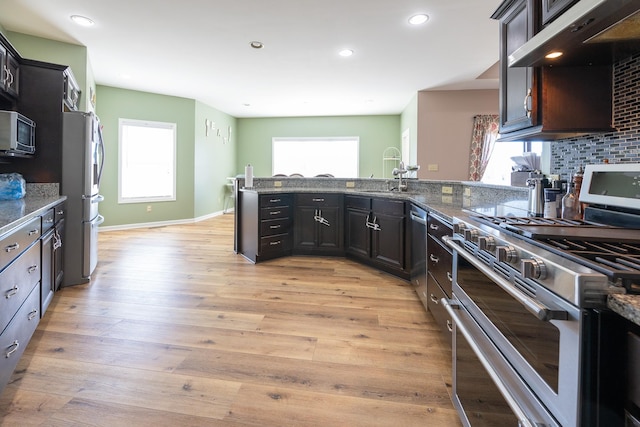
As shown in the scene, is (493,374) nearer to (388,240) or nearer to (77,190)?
(388,240)

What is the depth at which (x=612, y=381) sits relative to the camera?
1.90 feet

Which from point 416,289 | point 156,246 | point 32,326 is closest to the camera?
point 32,326

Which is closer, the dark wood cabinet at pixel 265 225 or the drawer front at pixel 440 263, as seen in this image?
the drawer front at pixel 440 263

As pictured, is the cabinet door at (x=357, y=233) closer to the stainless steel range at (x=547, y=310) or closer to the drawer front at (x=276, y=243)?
the drawer front at (x=276, y=243)

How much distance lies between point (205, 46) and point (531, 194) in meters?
3.99

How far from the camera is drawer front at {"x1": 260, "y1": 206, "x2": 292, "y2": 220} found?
3799 millimetres

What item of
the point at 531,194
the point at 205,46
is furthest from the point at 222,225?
the point at 531,194

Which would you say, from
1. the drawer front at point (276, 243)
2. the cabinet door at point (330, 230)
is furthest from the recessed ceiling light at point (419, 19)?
the drawer front at point (276, 243)

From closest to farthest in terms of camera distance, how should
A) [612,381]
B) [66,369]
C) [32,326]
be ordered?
[612,381] < [66,369] < [32,326]

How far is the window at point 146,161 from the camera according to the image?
6039 millimetres

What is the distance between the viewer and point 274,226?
154 inches

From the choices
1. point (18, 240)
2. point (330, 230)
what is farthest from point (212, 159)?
point (18, 240)

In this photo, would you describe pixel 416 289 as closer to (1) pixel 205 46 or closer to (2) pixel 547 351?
(2) pixel 547 351

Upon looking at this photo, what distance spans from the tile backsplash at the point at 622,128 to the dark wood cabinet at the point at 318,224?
2.63 metres
